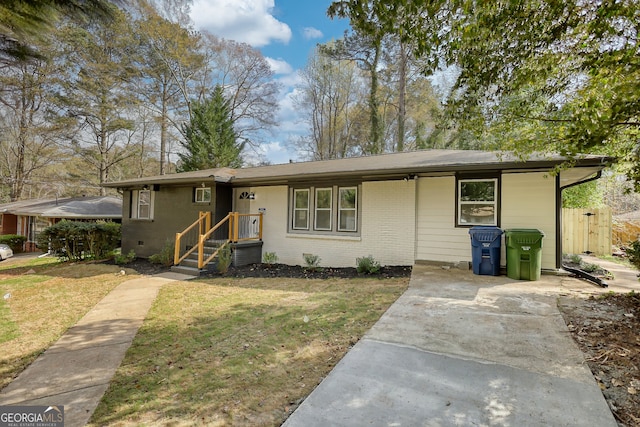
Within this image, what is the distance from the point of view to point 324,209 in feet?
32.4

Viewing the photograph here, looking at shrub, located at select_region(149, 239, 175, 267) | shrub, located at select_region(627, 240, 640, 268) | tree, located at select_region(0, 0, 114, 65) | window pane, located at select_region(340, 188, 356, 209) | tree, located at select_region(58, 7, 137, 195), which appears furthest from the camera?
tree, located at select_region(58, 7, 137, 195)

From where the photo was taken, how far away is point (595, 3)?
3957mm

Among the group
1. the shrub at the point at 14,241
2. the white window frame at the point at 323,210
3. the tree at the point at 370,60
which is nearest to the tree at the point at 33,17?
the white window frame at the point at 323,210

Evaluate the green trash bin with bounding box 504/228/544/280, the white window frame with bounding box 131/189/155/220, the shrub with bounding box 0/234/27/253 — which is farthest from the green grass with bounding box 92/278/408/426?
the shrub with bounding box 0/234/27/253

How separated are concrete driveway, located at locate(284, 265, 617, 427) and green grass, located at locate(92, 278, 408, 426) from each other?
0.32m

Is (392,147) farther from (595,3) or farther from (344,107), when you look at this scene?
(595,3)

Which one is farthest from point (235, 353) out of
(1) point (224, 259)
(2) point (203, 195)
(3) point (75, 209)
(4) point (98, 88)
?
(4) point (98, 88)

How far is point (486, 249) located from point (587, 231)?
27.3ft

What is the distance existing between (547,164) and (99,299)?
10.1 metres

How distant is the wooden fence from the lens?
1155 cm

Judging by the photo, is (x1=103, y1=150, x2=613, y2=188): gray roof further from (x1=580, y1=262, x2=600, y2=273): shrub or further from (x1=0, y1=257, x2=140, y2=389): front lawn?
(x1=0, y1=257, x2=140, y2=389): front lawn

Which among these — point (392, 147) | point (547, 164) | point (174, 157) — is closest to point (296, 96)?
point (392, 147)

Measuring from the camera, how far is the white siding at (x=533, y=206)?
Result: 6.98 metres

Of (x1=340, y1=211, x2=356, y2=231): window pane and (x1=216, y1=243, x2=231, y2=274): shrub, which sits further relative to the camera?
(x1=340, y1=211, x2=356, y2=231): window pane
